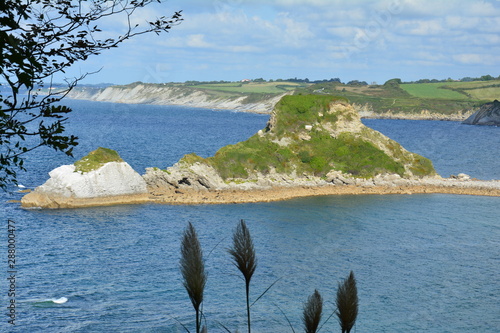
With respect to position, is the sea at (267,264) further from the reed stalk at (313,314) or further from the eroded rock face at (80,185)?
the reed stalk at (313,314)

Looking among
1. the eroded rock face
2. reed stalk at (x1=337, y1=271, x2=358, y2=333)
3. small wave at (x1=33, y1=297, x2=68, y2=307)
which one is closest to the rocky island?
the eroded rock face

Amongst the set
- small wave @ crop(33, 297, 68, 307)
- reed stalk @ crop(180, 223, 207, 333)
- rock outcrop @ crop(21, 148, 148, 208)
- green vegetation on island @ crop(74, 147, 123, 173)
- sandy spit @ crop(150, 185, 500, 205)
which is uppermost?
reed stalk @ crop(180, 223, 207, 333)

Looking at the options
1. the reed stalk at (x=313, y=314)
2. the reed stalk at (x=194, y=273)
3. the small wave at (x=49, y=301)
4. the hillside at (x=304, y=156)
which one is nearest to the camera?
the reed stalk at (x=194, y=273)

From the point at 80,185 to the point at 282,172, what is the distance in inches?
1023

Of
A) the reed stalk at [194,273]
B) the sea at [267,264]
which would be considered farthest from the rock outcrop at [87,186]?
the reed stalk at [194,273]

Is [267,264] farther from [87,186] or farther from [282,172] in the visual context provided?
[282,172]

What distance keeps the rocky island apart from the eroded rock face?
0.31 ft

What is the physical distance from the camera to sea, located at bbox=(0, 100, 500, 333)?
2994cm

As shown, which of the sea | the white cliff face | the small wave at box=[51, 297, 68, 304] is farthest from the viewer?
the white cliff face

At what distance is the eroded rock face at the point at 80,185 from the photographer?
5575 centimetres

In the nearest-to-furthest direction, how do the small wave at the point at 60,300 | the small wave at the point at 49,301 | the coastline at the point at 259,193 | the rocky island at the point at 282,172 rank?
the small wave at the point at 49,301 < the small wave at the point at 60,300 < the coastline at the point at 259,193 < the rocky island at the point at 282,172

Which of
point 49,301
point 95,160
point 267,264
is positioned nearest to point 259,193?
point 95,160

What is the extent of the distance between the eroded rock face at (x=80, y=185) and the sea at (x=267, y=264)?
2390 mm

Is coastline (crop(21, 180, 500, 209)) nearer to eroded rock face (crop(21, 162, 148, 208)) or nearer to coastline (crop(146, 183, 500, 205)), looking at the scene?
coastline (crop(146, 183, 500, 205))
